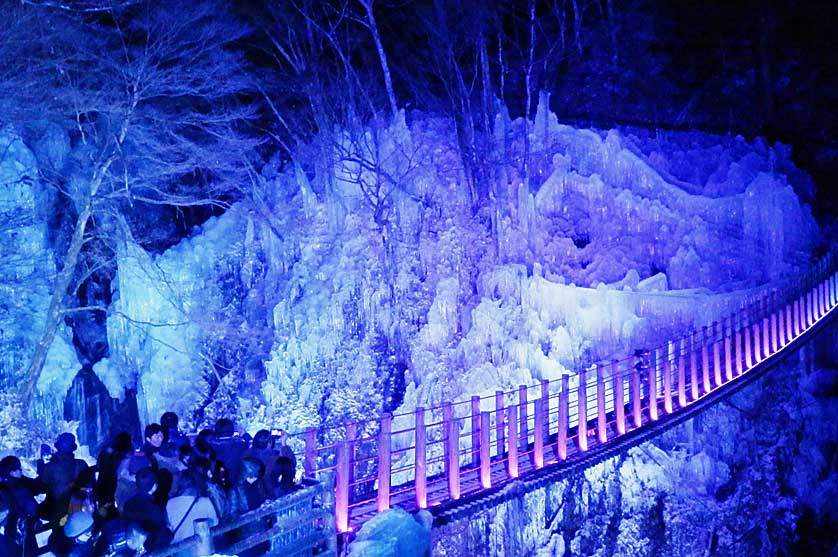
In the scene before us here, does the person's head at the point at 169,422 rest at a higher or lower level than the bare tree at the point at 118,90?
lower

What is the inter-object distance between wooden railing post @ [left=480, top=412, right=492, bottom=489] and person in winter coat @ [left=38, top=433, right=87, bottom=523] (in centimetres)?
305

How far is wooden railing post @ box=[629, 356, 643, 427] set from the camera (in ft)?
23.5

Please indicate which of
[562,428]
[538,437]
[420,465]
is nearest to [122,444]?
[420,465]

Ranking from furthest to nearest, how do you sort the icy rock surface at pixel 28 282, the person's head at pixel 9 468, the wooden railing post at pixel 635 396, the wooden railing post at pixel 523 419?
the icy rock surface at pixel 28 282
the wooden railing post at pixel 635 396
the wooden railing post at pixel 523 419
the person's head at pixel 9 468

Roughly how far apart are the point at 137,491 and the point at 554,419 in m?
5.40

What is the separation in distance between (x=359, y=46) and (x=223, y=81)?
5119 millimetres

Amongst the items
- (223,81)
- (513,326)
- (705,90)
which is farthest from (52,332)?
(705,90)

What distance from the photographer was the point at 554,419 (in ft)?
27.3

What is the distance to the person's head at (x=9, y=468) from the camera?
12.6 ft

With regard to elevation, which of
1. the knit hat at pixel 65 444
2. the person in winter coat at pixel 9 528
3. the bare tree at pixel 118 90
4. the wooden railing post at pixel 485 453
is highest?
→ the bare tree at pixel 118 90

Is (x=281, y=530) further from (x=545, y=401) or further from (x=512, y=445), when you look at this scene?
(x=545, y=401)

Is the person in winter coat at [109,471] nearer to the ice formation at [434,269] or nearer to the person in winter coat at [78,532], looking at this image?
the person in winter coat at [78,532]

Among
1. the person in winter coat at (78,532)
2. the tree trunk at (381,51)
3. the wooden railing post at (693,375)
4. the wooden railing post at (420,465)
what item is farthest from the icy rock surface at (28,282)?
the wooden railing post at (693,375)

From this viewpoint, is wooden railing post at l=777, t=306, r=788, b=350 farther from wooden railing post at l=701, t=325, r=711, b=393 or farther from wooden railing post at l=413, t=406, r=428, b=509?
wooden railing post at l=413, t=406, r=428, b=509
